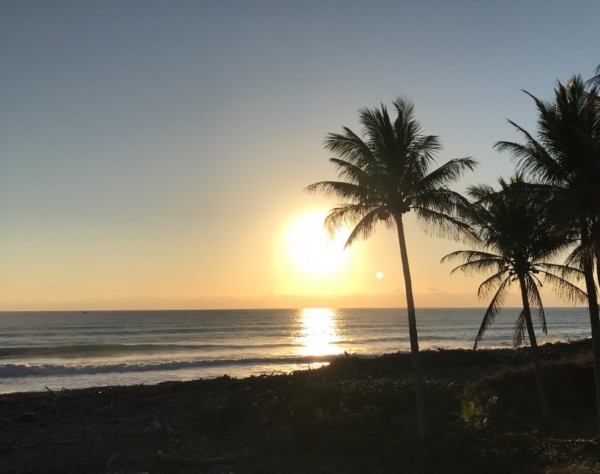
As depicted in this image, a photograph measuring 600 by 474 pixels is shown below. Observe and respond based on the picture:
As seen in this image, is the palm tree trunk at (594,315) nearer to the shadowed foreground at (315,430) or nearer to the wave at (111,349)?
the shadowed foreground at (315,430)

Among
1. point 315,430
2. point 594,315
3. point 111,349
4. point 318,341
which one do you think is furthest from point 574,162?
point 318,341

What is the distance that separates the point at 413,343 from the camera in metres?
12.0

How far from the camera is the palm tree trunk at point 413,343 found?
11.9m

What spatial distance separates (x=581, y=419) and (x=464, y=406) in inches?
232

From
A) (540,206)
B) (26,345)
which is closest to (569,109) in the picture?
(540,206)

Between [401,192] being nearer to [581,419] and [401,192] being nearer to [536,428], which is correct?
[536,428]

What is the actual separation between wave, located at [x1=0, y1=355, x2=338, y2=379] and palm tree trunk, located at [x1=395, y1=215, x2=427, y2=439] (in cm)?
3321

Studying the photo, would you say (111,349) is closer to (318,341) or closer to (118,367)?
(118,367)

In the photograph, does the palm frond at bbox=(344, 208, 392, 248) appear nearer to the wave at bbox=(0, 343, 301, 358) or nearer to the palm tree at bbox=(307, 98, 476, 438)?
Answer: the palm tree at bbox=(307, 98, 476, 438)

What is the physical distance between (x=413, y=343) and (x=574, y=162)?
6147 mm

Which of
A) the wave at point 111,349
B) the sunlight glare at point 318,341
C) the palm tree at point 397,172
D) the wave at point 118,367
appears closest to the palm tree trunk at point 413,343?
the palm tree at point 397,172

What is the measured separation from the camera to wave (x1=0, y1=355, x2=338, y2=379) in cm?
3991

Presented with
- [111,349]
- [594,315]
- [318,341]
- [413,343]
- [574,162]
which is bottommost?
[318,341]

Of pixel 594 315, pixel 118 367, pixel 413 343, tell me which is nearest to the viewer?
pixel 413 343
